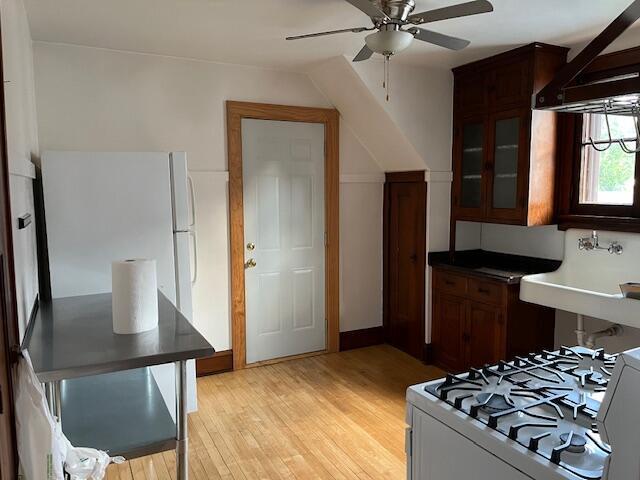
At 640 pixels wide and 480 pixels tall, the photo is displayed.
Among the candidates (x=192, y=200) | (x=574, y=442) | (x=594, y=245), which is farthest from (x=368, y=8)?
(x=594, y=245)

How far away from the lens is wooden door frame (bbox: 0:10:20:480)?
122 centimetres

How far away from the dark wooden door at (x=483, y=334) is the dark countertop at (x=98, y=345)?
231cm

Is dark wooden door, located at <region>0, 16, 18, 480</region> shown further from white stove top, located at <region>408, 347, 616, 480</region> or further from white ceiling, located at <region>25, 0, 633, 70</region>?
white ceiling, located at <region>25, 0, 633, 70</region>

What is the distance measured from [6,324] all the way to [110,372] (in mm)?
323

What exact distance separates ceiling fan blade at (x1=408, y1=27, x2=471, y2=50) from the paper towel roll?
1.60 meters

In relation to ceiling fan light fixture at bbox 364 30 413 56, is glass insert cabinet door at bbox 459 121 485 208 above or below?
below

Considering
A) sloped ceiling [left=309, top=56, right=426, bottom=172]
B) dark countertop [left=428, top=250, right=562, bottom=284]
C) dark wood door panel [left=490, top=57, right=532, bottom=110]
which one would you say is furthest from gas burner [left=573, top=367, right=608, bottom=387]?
sloped ceiling [left=309, top=56, right=426, bottom=172]

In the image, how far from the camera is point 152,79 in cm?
349

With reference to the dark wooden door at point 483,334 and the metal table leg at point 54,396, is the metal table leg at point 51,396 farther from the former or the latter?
the dark wooden door at point 483,334

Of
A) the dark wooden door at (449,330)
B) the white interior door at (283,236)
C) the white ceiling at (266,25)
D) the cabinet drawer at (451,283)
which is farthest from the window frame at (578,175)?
the white interior door at (283,236)

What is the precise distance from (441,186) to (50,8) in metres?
2.94

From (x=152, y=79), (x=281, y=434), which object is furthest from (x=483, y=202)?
(x=152, y=79)

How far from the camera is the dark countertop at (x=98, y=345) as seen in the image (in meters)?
1.48

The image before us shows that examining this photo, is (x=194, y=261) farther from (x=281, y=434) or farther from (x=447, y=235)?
(x=447, y=235)
